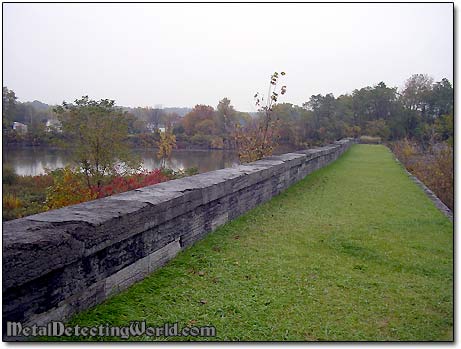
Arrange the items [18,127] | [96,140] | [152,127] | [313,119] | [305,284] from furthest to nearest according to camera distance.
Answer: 1. [313,119]
2. [152,127]
3. [96,140]
4. [18,127]
5. [305,284]

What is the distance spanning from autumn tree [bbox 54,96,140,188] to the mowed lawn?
14.1m

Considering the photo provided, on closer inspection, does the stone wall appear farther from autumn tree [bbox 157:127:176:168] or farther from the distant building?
the distant building

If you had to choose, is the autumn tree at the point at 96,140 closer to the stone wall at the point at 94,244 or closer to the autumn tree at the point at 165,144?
the autumn tree at the point at 165,144

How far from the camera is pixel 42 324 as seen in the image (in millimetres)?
2293

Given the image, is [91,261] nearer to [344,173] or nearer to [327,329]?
[327,329]

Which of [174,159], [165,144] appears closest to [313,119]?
[174,159]

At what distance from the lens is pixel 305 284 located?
3.34 metres

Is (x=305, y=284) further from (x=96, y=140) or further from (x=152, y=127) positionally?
(x=152, y=127)

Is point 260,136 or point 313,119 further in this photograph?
point 313,119

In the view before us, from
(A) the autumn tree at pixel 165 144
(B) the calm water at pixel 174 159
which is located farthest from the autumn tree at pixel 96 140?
(A) the autumn tree at pixel 165 144

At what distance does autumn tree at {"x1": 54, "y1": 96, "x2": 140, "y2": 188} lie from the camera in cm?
1841

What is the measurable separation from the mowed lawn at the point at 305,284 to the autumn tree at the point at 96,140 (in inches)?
554

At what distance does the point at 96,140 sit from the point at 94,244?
17.3 m

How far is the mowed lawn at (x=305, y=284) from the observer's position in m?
Answer: 2.65
